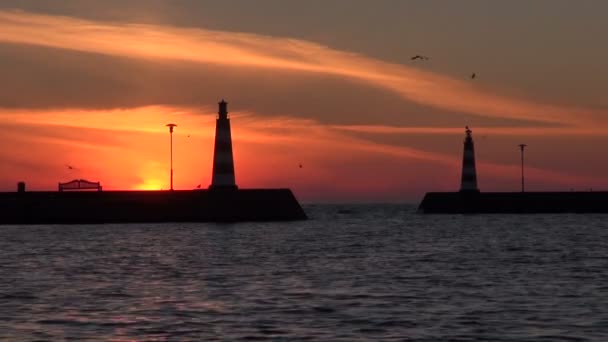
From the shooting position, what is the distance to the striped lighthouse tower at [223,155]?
97.8 m

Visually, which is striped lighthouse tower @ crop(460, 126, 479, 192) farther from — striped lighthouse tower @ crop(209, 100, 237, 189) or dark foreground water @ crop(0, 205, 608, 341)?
dark foreground water @ crop(0, 205, 608, 341)

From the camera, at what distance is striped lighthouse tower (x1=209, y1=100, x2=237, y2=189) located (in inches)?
3851

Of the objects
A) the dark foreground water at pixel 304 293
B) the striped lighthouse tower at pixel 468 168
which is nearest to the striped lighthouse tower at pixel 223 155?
the dark foreground water at pixel 304 293

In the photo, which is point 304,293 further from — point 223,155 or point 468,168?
point 468,168

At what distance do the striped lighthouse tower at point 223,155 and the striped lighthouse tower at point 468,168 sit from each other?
42221 mm

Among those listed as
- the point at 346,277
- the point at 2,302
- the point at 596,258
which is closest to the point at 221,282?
the point at 346,277

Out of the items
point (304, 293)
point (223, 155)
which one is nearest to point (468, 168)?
point (223, 155)

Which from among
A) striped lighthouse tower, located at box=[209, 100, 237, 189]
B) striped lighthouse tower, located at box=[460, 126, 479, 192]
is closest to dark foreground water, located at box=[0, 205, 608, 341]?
striped lighthouse tower, located at box=[209, 100, 237, 189]

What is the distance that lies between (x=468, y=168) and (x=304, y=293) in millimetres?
105312

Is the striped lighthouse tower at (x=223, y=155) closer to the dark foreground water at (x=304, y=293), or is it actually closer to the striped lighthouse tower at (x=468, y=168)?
the dark foreground water at (x=304, y=293)

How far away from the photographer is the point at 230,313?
30891 mm

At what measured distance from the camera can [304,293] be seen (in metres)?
36.7

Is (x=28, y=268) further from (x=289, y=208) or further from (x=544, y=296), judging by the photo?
(x=289, y=208)

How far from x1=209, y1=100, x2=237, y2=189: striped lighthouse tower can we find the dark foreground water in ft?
104
